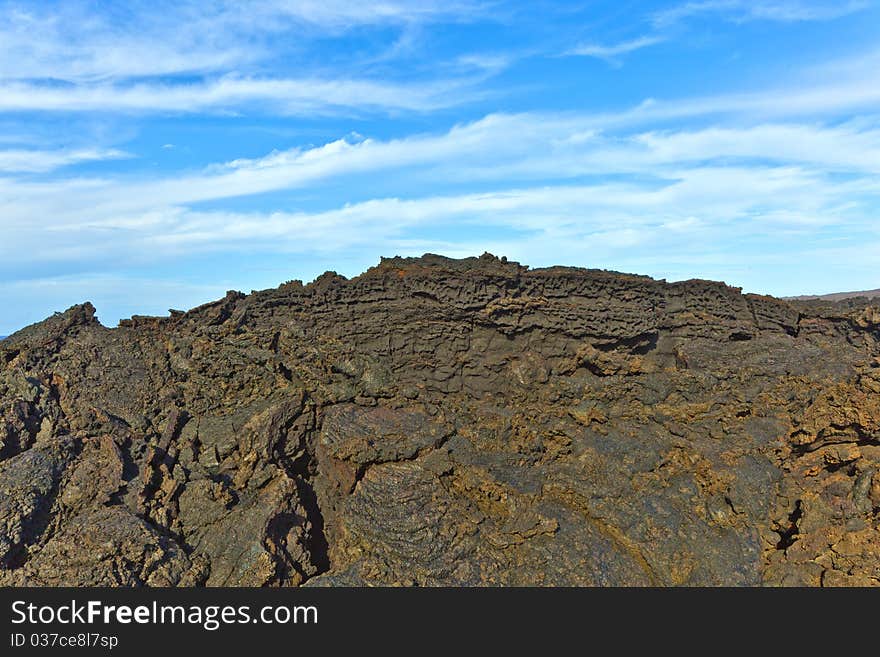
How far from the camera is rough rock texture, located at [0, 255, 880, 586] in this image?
26.7 ft

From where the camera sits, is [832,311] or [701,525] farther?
[832,311]

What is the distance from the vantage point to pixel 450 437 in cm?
945

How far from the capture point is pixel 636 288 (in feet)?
35.6

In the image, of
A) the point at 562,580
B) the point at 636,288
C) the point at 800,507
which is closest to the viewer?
the point at 562,580

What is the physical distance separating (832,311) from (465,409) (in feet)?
24.0

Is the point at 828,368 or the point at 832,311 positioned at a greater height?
the point at 832,311

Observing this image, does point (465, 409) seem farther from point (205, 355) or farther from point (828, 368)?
point (828, 368)

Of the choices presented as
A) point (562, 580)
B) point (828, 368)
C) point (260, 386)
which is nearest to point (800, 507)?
point (828, 368)

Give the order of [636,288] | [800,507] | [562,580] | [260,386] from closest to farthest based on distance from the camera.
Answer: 1. [562,580]
2. [800,507]
3. [260,386]
4. [636,288]

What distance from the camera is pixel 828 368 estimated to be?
33.9ft

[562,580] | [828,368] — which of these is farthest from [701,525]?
[828,368]

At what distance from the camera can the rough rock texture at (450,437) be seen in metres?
8.15

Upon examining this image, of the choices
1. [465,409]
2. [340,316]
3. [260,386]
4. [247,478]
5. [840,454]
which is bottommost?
[840,454]

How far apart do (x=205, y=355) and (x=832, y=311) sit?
37.0 feet
